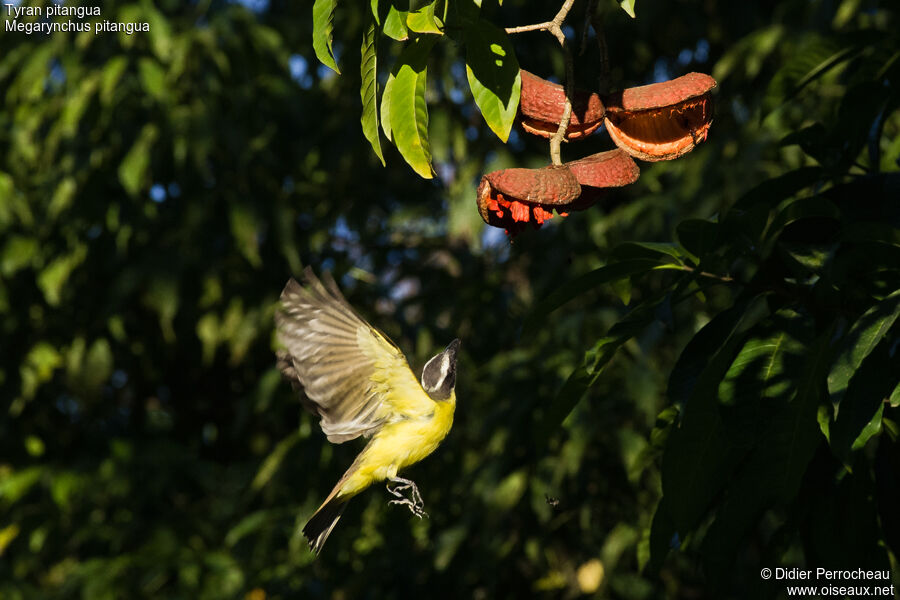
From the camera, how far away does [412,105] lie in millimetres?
1134

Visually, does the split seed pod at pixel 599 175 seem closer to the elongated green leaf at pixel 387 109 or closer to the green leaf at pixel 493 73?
the green leaf at pixel 493 73

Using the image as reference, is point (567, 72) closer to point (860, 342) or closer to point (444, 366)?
point (860, 342)

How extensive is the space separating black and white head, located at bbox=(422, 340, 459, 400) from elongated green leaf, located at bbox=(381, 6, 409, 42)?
27.4 inches

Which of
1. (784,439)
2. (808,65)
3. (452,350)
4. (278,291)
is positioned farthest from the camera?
(278,291)

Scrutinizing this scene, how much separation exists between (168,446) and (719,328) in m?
2.64

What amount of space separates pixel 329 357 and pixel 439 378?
192 millimetres

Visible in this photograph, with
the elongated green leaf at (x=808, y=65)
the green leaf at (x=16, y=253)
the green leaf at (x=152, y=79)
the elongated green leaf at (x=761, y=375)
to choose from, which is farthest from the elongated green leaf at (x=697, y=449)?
the green leaf at (x=16, y=253)

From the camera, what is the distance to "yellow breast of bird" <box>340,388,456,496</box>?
Result: 170 cm

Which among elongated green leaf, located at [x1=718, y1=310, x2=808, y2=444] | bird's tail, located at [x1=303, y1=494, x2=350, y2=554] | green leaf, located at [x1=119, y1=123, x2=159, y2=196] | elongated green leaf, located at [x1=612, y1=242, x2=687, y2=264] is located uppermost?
elongated green leaf, located at [x1=612, y1=242, x2=687, y2=264]

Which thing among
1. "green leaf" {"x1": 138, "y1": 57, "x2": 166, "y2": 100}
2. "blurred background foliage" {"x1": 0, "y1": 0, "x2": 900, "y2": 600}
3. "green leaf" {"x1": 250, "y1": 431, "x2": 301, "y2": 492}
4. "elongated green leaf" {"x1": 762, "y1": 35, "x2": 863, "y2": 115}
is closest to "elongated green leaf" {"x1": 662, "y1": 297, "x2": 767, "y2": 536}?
"elongated green leaf" {"x1": 762, "y1": 35, "x2": 863, "y2": 115}

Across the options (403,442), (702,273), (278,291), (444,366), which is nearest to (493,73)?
(702,273)

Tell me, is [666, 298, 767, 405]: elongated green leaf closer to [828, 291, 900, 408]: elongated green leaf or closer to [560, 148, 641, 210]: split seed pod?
[828, 291, 900, 408]: elongated green leaf

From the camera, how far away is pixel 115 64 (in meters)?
3.41

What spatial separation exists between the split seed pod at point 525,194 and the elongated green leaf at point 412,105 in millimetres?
77
